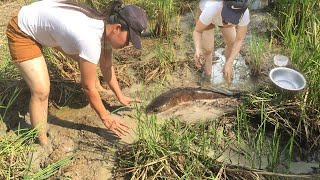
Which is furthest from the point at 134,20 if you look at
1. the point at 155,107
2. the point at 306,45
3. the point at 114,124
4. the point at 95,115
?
the point at 306,45

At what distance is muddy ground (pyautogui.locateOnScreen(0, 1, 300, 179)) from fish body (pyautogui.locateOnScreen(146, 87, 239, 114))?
6cm

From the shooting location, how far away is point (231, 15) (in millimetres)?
3467

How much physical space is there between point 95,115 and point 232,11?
64.5 inches

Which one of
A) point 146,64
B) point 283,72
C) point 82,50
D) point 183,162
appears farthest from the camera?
point 146,64

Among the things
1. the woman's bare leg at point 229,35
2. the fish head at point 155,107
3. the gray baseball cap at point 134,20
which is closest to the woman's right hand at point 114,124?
the fish head at point 155,107

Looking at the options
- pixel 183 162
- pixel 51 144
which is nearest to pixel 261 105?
pixel 183 162

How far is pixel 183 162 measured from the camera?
2.94m

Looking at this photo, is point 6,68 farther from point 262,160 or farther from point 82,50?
point 262,160

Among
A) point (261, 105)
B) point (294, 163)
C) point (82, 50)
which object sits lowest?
point (294, 163)

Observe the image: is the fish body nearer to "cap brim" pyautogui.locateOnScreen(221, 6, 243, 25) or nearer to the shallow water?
the shallow water

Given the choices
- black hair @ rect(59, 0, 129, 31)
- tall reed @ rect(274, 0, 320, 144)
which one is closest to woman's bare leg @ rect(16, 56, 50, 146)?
black hair @ rect(59, 0, 129, 31)

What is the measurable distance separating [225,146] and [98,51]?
1383 millimetres

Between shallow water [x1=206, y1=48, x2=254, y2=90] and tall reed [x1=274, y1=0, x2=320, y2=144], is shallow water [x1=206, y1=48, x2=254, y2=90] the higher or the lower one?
the lower one

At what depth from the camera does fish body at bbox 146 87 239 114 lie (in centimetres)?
375
